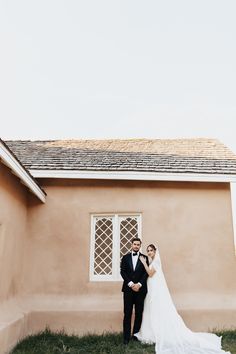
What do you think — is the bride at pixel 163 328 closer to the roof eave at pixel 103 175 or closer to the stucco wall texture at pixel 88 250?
the stucco wall texture at pixel 88 250

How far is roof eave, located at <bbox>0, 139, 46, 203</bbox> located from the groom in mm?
2493

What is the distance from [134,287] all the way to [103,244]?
6.09ft

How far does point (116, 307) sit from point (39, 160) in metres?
4.09

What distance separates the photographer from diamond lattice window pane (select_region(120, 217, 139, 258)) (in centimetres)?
893

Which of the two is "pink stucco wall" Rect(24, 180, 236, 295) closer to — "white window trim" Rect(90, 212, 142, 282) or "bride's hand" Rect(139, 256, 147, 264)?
"white window trim" Rect(90, 212, 142, 282)

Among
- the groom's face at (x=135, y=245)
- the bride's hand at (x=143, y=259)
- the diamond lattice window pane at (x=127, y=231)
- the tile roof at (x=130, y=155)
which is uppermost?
the tile roof at (x=130, y=155)

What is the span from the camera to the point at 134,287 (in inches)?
287

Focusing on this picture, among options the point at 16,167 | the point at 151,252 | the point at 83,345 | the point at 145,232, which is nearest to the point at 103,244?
the point at 145,232

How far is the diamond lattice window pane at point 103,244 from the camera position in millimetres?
8836

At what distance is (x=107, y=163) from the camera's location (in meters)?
9.20

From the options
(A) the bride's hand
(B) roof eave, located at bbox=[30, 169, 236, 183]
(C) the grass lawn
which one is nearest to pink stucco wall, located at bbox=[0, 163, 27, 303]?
(B) roof eave, located at bbox=[30, 169, 236, 183]

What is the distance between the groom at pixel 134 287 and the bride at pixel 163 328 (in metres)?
0.11

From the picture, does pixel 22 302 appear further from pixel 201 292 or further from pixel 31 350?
pixel 201 292

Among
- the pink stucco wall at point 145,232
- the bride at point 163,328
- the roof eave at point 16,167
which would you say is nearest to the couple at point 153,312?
the bride at point 163,328
